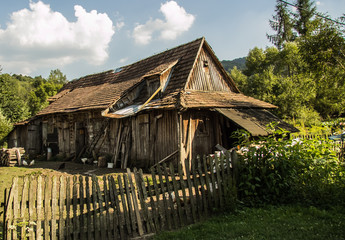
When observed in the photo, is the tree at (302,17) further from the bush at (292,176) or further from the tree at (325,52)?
the bush at (292,176)

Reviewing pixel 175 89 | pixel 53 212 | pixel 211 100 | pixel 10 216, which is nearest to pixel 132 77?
pixel 175 89

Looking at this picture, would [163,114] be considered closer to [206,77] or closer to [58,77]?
[206,77]

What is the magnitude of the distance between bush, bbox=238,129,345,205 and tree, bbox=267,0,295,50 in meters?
38.8

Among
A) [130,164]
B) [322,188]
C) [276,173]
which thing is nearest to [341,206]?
[322,188]

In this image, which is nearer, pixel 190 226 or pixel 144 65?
pixel 190 226

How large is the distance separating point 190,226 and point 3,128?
23.4 meters

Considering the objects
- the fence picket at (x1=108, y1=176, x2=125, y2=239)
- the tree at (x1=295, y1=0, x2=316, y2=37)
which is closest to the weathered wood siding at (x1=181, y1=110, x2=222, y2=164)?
the fence picket at (x1=108, y1=176, x2=125, y2=239)

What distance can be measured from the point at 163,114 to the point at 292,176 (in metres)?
6.90

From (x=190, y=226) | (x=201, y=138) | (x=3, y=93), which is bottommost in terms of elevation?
(x=190, y=226)

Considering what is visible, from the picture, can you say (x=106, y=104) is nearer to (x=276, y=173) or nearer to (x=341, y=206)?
(x=276, y=173)

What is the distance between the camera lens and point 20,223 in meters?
3.80

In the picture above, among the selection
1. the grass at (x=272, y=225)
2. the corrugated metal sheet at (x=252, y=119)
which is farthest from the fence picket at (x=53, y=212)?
the corrugated metal sheet at (x=252, y=119)

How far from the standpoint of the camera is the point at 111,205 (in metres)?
4.59

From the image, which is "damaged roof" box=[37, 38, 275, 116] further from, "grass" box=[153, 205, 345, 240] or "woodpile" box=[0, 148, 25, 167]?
"grass" box=[153, 205, 345, 240]
